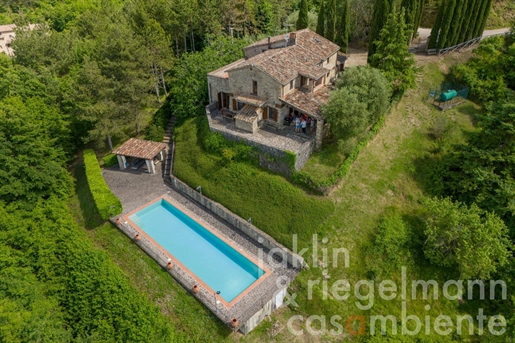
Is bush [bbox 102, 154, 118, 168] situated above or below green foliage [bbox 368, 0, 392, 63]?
below


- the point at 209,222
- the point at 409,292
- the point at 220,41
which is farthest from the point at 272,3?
the point at 409,292

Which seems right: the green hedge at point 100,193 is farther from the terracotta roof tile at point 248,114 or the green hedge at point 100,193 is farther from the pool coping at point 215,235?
the terracotta roof tile at point 248,114

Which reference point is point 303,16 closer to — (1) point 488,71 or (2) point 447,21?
(2) point 447,21

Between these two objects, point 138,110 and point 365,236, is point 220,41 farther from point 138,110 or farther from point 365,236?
point 365,236

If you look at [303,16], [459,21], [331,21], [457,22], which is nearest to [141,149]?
[303,16]

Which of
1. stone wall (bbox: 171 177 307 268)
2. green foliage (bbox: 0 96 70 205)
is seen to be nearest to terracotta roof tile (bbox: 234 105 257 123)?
stone wall (bbox: 171 177 307 268)

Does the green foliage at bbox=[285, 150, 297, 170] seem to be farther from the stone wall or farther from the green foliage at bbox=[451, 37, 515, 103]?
the green foliage at bbox=[451, 37, 515, 103]

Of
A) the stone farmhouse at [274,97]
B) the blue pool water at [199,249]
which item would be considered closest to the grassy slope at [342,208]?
the blue pool water at [199,249]
